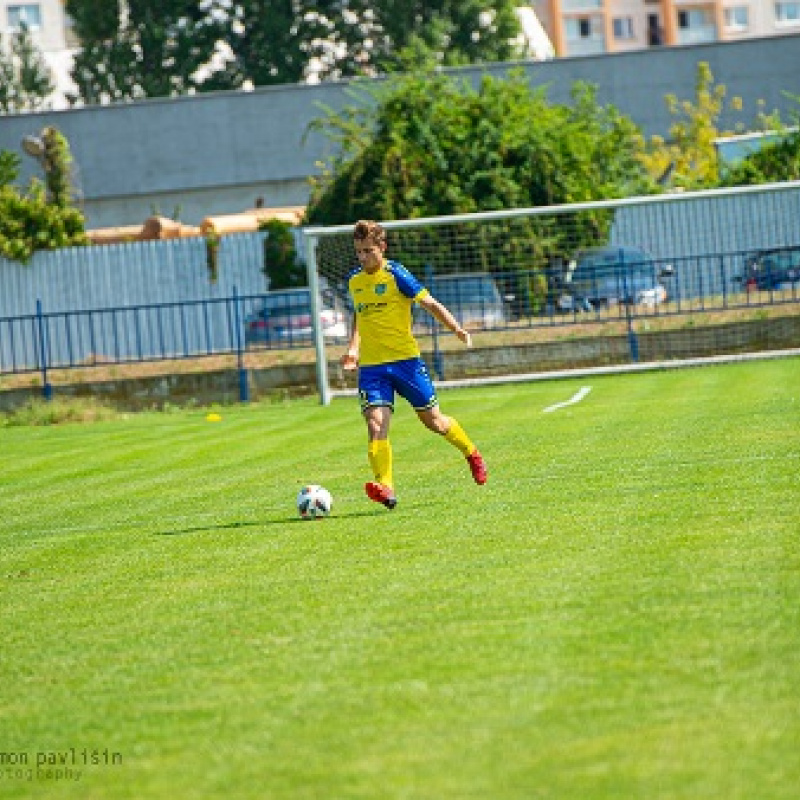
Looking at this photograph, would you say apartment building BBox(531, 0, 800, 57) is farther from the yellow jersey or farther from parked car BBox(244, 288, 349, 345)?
the yellow jersey

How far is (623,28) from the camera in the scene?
107688mm

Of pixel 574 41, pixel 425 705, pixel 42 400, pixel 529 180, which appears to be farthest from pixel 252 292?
pixel 574 41

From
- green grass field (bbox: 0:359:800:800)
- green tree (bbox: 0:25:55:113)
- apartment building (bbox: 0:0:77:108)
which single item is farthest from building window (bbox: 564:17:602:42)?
green grass field (bbox: 0:359:800:800)

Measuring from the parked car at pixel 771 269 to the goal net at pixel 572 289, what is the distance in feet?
0.11

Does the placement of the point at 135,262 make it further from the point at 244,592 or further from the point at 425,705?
the point at 425,705

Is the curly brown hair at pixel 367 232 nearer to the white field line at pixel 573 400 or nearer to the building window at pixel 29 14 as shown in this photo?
the white field line at pixel 573 400

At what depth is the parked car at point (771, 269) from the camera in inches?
1198

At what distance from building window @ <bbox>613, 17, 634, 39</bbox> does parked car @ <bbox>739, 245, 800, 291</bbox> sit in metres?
78.3

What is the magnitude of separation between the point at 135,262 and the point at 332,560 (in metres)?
30.3

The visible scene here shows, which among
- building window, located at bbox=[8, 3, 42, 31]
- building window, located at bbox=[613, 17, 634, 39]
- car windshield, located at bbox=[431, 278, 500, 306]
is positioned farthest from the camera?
building window, located at bbox=[613, 17, 634, 39]

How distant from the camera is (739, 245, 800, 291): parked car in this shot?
3044 centimetres

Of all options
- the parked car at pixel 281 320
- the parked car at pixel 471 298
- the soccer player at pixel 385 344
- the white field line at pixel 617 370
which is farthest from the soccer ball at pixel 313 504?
the parked car at pixel 281 320

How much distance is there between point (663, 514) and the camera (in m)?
11.0

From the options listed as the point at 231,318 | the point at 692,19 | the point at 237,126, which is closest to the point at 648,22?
the point at 692,19
